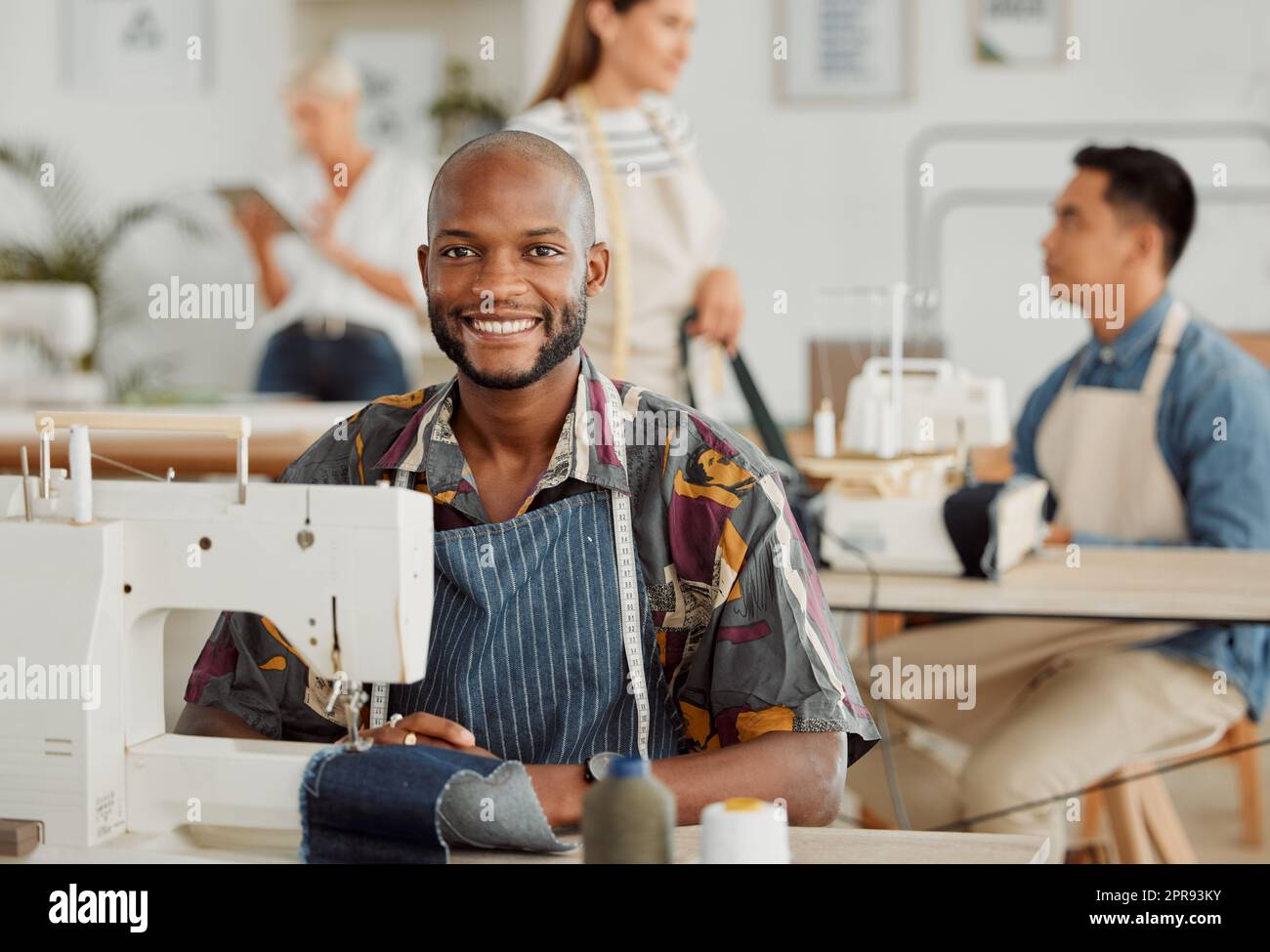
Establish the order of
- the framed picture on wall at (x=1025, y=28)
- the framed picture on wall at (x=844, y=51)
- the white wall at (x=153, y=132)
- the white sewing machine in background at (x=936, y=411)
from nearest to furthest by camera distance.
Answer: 1. the white sewing machine in background at (x=936, y=411)
2. the framed picture on wall at (x=1025, y=28)
3. the framed picture on wall at (x=844, y=51)
4. the white wall at (x=153, y=132)

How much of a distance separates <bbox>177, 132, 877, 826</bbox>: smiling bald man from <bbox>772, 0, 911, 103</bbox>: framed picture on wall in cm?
541

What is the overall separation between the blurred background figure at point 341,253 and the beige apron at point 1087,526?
233cm

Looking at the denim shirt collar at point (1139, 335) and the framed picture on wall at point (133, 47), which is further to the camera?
the framed picture on wall at point (133, 47)

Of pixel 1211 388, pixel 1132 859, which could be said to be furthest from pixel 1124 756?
pixel 1211 388

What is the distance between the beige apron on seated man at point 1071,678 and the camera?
261cm

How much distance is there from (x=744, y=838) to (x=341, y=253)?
12.7 ft

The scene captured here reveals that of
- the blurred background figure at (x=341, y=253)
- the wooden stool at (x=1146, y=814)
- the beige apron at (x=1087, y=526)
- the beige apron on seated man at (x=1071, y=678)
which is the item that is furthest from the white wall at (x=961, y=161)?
the wooden stool at (x=1146, y=814)

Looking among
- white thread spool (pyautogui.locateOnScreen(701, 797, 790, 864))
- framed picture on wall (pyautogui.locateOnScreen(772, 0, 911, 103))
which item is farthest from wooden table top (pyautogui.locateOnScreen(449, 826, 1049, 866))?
framed picture on wall (pyautogui.locateOnScreen(772, 0, 911, 103))

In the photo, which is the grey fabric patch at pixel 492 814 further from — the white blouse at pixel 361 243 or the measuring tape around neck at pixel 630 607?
the white blouse at pixel 361 243

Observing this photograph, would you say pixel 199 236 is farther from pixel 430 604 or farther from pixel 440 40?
pixel 430 604

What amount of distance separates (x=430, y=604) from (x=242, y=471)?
9.0 inches

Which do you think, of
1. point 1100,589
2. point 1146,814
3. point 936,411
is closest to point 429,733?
point 1100,589

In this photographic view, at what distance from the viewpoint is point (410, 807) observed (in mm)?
1244

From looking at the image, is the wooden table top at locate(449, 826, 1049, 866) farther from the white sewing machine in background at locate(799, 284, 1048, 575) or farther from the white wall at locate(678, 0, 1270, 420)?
the white wall at locate(678, 0, 1270, 420)
